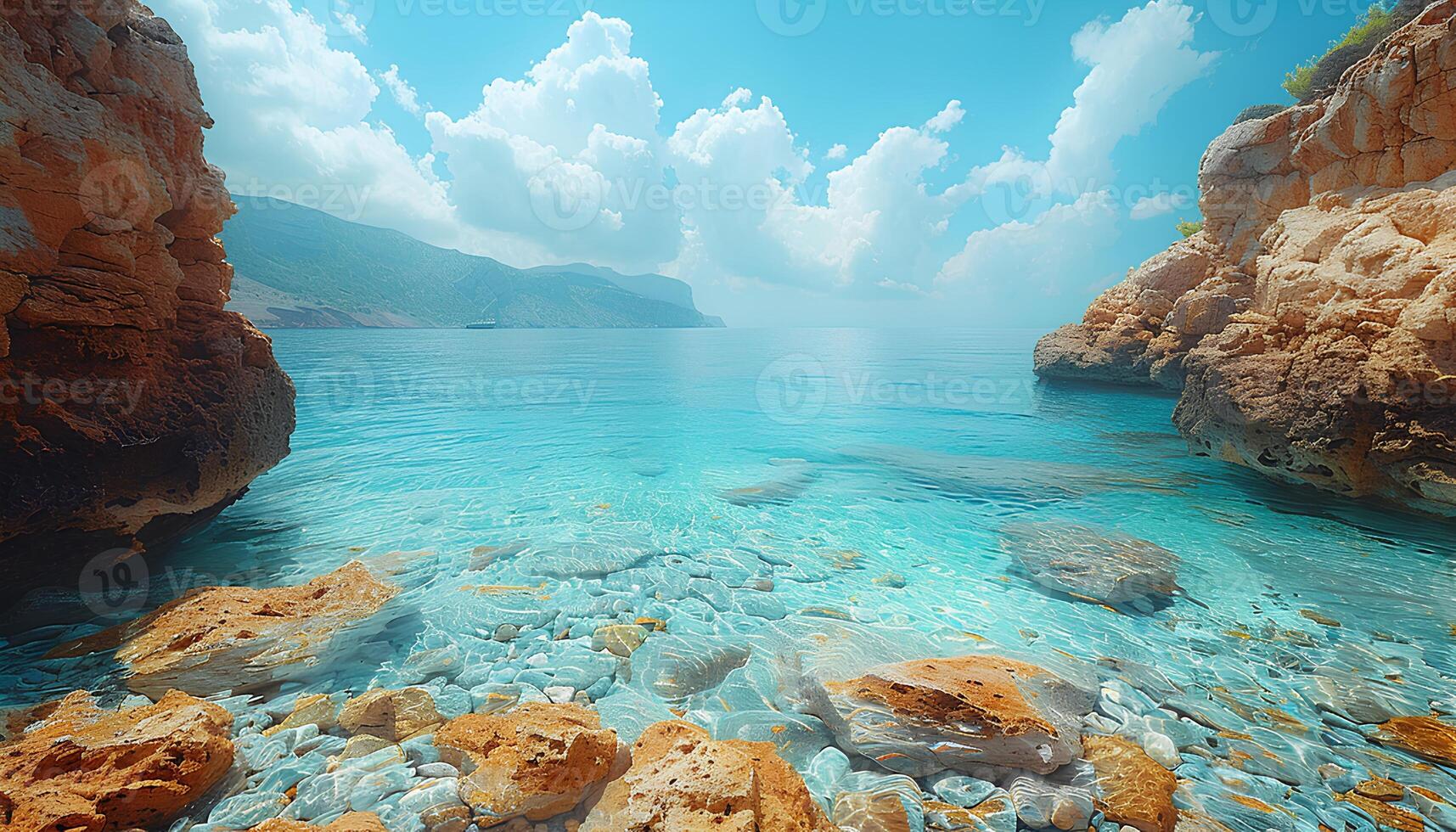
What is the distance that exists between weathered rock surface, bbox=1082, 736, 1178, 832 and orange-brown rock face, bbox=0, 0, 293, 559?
10.7 m

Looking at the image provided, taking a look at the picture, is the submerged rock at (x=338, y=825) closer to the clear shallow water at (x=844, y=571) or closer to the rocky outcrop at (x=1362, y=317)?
the clear shallow water at (x=844, y=571)

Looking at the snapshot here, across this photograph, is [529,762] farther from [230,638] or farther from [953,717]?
[230,638]

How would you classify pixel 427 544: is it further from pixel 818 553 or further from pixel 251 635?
pixel 818 553

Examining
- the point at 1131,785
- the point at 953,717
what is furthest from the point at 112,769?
the point at 1131,785

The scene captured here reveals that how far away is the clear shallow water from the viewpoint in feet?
16.5

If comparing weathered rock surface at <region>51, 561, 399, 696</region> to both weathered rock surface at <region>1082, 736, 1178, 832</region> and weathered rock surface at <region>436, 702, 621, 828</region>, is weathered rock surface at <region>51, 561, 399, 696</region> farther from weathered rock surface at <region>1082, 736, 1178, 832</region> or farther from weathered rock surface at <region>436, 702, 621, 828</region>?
weathered rock surface at <region>1082, 736, 1178, 832</region>

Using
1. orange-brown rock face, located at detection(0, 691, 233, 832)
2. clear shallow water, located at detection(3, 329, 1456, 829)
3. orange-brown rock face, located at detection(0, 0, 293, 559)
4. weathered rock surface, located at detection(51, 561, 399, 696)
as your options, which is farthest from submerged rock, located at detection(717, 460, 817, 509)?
orange-brown rock face, located at detection(0, 0, 293, 559)

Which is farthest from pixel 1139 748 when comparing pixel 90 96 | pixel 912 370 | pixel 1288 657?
pixel 912 370

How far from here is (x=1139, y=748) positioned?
417 cm

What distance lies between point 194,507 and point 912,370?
43.1m

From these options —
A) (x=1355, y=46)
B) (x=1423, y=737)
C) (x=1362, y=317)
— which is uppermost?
(x=1355, y=46)

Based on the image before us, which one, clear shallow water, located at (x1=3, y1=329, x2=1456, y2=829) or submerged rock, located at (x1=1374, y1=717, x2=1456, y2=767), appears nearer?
submerged rock, located at (x1=1374, y1=717, x2=1456, y2=767)

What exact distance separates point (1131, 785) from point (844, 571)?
4458mm

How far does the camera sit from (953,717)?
417 centimetres
